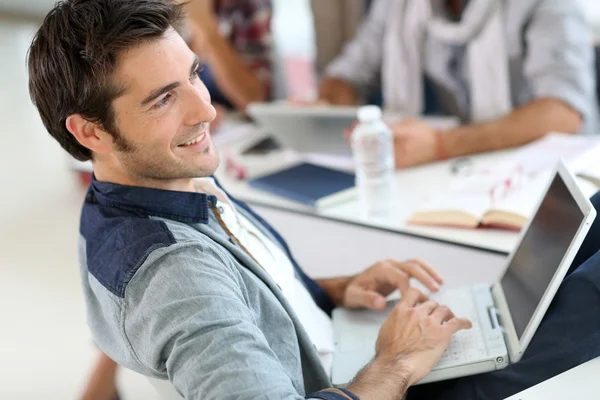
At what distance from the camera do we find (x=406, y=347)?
1.08m

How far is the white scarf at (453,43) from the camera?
2.10 meters

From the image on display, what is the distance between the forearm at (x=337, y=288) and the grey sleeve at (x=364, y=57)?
1292 millimetres

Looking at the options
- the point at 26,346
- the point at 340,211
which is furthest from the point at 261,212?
the point at 26,346

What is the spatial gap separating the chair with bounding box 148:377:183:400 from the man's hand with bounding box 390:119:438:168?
3.43 feet

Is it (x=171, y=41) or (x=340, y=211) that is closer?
(x=171, y=41)

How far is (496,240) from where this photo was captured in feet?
4.78

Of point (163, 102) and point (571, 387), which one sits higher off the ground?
point (163, 102)

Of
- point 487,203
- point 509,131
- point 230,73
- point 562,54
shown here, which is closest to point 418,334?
point 487,203

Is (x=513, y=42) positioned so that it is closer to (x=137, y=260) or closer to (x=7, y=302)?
(x=137, y=260)

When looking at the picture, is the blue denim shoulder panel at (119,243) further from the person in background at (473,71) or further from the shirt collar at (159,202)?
the person in background at (473,71)

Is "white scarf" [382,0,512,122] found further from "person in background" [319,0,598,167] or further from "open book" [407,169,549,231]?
"open book" [407,169,549,231]

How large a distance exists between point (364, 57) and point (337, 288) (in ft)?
4.40

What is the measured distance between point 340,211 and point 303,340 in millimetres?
667

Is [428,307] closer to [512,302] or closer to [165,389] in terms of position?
[512,302]
